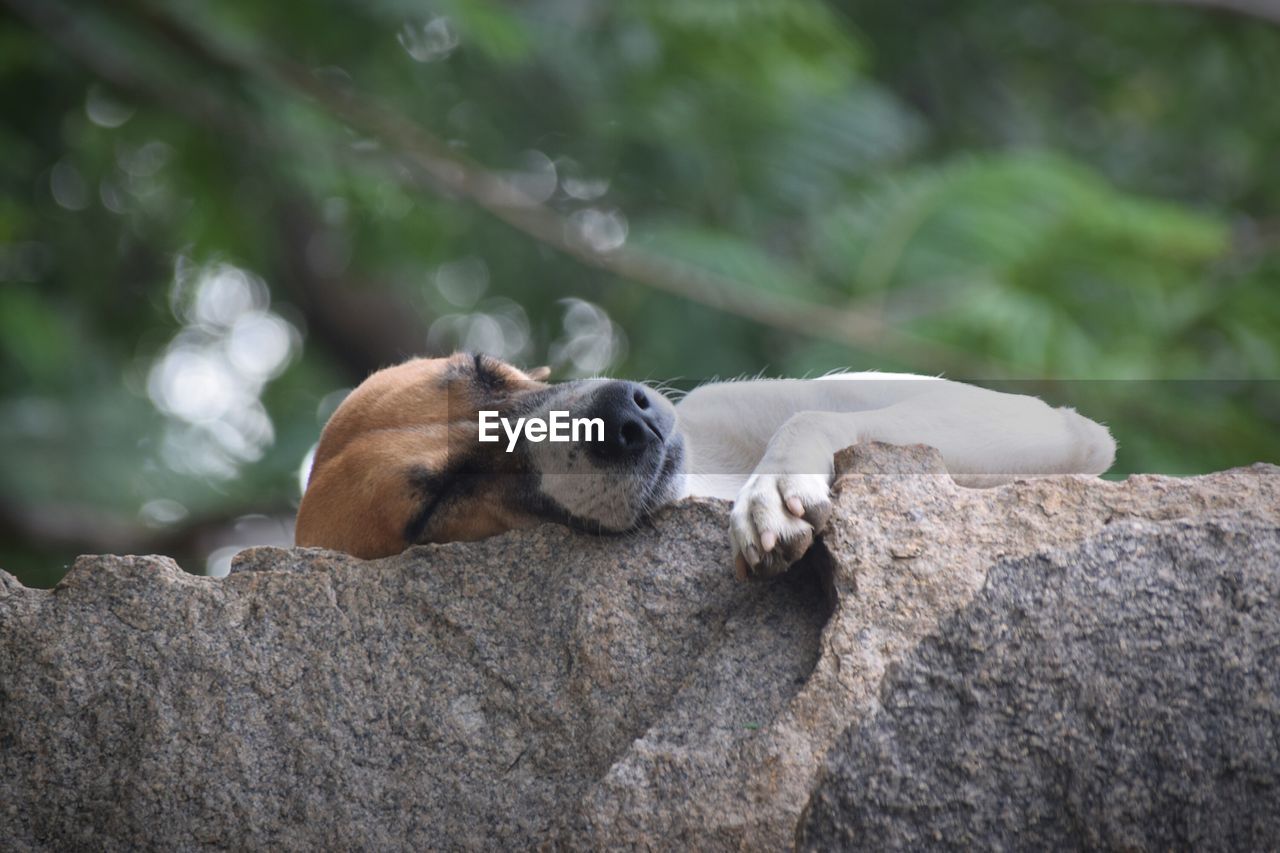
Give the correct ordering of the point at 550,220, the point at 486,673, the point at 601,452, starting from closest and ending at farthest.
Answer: the point at 486,673 → the point at 601,452 → the point at 550,220

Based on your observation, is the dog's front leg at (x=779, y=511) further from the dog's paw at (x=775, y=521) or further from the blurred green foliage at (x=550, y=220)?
the blurred green foliage at (x=550, y=220)

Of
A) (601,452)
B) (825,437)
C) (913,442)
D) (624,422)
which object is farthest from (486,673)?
(913,442)

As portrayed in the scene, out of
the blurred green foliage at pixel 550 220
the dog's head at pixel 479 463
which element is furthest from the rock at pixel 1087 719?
the blurred green foliage at pixel 550 220

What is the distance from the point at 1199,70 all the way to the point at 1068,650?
11.3 meters

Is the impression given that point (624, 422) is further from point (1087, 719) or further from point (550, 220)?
point (550, 220)

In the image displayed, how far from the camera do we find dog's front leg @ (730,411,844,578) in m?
3.61

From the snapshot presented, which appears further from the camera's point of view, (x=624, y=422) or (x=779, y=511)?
(x=624, y=422)

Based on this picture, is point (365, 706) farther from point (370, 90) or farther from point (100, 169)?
point (100, 169)

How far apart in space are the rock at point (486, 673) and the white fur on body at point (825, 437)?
0.14 m

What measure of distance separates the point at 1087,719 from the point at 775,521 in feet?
3.14

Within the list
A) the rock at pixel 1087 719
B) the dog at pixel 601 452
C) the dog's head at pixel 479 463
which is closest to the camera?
the rock at pixel 1087 719

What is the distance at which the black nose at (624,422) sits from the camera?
4246 mm

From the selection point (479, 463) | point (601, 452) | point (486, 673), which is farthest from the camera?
point (479, 463)

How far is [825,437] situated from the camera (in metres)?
4.13
